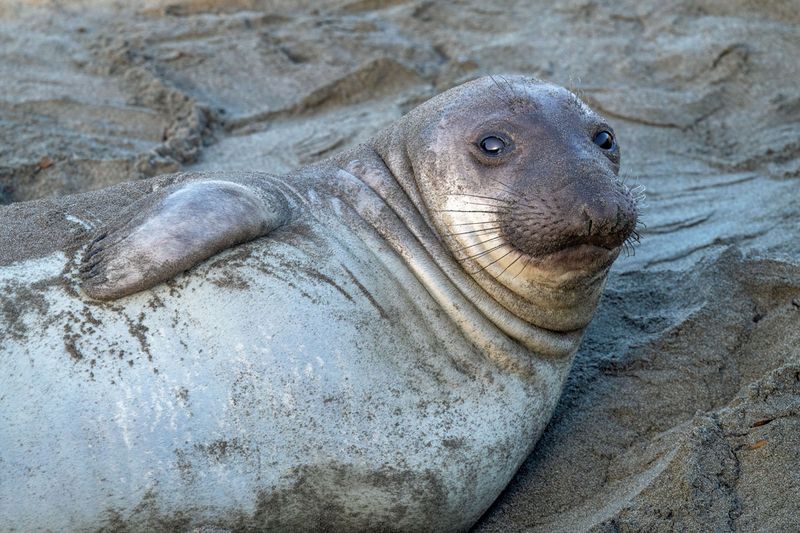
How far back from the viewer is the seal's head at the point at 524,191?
10.1 ft

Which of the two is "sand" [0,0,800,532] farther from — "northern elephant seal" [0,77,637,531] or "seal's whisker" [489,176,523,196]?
"seal's whisker" [489,176,523,196]

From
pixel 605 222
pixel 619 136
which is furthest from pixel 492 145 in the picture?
pixel 619 136

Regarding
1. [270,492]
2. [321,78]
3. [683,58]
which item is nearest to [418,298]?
[270,492]

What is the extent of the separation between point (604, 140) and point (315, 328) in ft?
3.92

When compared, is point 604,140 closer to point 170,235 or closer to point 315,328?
point 315,328

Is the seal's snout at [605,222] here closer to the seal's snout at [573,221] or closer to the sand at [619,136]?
the seal's snout at [573,221]

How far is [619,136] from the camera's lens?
17.4 ft

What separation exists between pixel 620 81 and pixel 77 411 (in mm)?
3933

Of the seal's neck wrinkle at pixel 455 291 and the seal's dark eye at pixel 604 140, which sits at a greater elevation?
the seal's dark eye at pixel 604 140

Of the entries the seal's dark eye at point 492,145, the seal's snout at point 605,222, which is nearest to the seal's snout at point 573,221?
the seal's snout at point 605,222

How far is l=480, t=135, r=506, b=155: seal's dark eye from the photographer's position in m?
3.32

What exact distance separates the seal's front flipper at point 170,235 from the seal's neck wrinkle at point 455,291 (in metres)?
0.42

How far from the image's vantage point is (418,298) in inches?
127

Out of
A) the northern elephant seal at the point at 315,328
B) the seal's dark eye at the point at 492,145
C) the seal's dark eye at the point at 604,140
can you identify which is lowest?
the northern elephant seal at the point at 315,328
